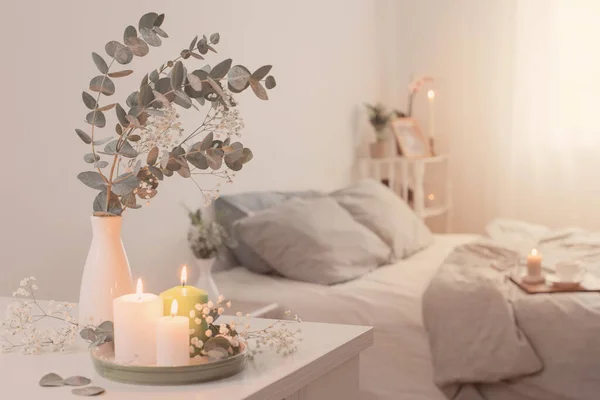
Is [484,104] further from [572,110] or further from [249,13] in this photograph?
[249,13]

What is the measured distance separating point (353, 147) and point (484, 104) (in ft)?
2.77

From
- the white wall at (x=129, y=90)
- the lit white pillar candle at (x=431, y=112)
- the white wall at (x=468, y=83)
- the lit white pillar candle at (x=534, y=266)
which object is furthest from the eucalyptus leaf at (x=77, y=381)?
the white wall at (x=468, y=83)

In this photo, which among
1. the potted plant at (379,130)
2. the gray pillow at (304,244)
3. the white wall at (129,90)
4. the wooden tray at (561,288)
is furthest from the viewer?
the potted plant at (379,130)

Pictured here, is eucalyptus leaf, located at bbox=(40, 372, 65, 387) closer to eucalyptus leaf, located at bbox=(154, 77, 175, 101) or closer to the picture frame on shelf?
eucalyptus leaf, located at bbox=(154, 77, 175, 101)

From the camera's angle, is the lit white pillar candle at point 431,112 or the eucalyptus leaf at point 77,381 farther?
Answer: the lit white pillar candle at point 431,112

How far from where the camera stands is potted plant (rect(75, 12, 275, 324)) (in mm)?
1305

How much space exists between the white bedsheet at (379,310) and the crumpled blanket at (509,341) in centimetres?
7

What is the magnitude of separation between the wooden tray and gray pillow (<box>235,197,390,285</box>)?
628 millimetres

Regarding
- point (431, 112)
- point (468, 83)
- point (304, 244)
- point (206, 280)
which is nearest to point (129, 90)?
point (206, 280)

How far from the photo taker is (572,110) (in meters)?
4.61

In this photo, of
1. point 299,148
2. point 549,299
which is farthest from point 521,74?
point 549,299

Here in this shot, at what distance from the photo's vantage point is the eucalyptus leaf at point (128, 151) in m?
1.32

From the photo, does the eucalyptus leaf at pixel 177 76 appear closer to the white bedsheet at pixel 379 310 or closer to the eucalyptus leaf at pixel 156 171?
the eucalyptus leaf at pixel 156 171

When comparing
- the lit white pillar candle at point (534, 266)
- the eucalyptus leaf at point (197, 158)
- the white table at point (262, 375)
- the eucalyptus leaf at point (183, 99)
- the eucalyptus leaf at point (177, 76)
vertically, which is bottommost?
the lit white pillar candle at point (534, 266)
